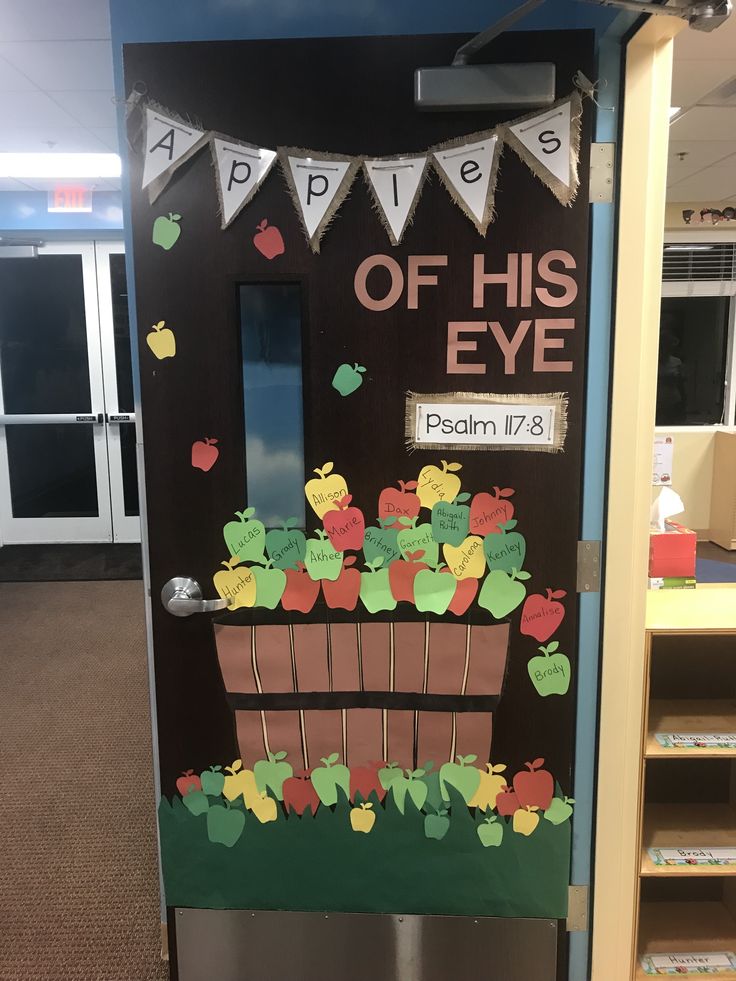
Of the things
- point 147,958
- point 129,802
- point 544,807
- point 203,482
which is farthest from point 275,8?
point 129,802

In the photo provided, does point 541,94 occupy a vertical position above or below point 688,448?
above

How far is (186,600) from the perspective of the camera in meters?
1.54

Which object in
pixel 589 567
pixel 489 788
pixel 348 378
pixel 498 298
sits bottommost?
pixel 489 788

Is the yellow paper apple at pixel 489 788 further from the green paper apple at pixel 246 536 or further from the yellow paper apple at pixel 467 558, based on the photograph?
the green paper apple at pixel 246 536

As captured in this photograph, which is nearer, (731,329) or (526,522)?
(526,522)

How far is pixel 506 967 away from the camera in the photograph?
5.33 ft

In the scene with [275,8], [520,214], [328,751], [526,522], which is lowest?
[328,751]

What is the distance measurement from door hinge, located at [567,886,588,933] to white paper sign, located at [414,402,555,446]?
3.37ft

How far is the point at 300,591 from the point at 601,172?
3.50 feet

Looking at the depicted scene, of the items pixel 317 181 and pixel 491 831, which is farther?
pixel 491 831

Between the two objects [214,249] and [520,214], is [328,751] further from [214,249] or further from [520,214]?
[520,214]

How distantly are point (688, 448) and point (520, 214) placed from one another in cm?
491

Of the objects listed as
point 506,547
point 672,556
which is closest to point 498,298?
point 506,547

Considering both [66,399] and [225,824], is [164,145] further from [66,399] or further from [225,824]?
[66,399]
